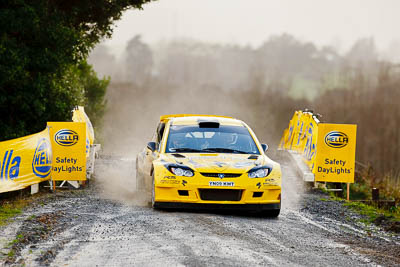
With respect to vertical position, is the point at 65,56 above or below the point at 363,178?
above

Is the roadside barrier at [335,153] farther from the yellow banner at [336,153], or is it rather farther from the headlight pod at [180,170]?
the headlight pod at [180,170]

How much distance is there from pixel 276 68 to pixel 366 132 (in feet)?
32.2

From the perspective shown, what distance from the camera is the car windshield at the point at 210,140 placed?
1142 centimetres

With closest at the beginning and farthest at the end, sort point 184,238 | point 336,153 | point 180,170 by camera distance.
Answer: 1. point 184,238
2. point 180,170
3. point 336,153

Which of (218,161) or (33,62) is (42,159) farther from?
(33,62)

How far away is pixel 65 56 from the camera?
2069 centimetres

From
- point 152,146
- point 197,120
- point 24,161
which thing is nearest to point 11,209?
point 24,161

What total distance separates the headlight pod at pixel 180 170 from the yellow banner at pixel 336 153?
5.74 m

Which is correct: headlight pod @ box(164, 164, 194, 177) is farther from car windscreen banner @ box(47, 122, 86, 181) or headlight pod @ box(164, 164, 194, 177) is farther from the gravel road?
car windscreen banner @ box(47, 122, 86, 181)

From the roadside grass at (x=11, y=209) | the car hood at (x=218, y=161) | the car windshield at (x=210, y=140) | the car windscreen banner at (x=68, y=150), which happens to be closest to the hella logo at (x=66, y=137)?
the car windscreen banner at (x=68, y=150)

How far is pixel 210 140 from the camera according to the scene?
38.3 ft

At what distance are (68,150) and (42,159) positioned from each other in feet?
2.29

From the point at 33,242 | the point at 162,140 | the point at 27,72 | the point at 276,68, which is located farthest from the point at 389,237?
the point at 276,68

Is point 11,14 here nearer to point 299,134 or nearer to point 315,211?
point 299,134
